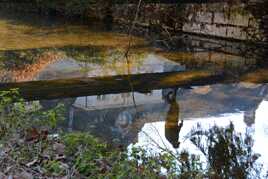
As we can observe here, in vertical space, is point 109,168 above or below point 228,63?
above

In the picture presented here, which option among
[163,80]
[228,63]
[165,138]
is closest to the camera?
[165,138]

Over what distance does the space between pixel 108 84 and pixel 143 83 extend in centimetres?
77

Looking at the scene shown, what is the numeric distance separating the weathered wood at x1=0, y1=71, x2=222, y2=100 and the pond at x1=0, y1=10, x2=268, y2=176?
0.06 feet

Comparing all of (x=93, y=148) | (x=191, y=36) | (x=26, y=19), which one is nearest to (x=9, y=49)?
(x=191, y=36)

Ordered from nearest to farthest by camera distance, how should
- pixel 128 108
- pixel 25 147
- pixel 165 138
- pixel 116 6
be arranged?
1. pixel 25 147
2. pixel 165 138
3. pixel 128 108
4. pixel 116 6

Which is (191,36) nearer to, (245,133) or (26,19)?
(26,19)

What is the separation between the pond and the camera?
7.73m

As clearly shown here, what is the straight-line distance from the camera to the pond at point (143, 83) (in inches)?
Result: 304

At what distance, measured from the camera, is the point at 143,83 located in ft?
35.2

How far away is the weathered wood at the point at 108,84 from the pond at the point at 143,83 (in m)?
0.02

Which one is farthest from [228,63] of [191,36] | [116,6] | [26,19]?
[26,19]

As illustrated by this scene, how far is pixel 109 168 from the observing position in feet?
14.8

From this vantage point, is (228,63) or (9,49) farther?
(9,49)

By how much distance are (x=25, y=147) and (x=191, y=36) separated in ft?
45.3
